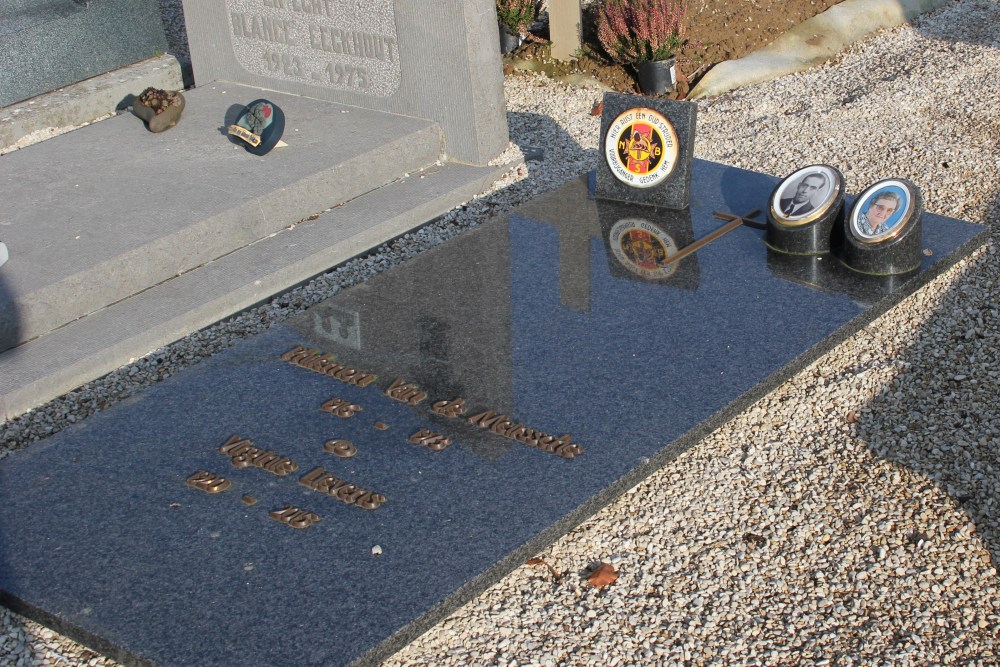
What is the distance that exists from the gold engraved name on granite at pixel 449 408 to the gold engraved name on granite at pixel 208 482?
727mm

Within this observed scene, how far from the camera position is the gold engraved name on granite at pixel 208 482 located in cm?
341

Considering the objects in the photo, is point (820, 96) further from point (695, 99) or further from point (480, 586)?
point (480, 586)

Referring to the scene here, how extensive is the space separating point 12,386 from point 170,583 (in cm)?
172

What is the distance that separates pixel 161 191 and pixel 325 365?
2.07 m

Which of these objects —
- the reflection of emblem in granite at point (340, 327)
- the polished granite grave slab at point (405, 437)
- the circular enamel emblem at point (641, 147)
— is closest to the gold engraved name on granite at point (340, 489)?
the polished granite grave slab at point (405, 437)

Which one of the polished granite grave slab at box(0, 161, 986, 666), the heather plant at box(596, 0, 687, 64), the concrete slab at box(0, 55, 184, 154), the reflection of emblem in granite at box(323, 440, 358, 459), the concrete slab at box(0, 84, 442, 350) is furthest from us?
the heather plant at box(596, 0, 687, 64)

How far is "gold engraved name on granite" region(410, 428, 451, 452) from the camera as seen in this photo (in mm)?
3541

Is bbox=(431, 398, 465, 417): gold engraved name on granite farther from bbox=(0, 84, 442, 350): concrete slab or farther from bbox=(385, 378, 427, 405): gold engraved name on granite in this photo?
bbox=(0, 84, 442, 350): concrete slab

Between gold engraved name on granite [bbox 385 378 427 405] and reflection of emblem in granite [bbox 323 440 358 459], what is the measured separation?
296mm

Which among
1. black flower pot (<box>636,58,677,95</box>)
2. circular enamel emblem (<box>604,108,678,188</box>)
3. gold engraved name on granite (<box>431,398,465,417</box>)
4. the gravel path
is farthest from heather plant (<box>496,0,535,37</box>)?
gold engraved name on granite (<box>431,398,465,417</box>)

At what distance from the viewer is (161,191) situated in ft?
18.2

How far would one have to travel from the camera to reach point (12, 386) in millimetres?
4340

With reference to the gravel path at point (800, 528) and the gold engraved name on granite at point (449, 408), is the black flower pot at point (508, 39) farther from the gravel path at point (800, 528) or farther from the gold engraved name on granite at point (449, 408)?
the gold engraved name on granite at point (449, 408)

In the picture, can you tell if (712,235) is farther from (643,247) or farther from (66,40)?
(66,40)
